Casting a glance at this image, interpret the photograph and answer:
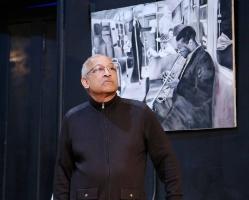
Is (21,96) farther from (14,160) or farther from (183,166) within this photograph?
(183,166)

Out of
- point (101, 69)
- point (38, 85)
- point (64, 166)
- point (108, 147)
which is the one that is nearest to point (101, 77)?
point (101, 69)

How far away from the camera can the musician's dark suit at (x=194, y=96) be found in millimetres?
3152

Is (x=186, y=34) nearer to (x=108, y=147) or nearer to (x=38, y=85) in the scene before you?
(x=108, y=147)

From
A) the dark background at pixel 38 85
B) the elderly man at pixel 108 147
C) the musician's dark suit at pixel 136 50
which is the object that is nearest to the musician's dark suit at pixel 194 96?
the musician's dark suit at pixel 136 50

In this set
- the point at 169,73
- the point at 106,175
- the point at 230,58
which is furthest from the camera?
the point at 169,73

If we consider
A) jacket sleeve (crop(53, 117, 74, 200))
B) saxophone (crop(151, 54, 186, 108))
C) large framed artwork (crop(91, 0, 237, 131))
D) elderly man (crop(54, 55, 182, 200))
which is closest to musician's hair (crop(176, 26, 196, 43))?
large framed artwork (crop(91, 0, 237, 131))

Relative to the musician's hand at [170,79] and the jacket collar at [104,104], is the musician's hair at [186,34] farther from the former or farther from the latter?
the jacket collar at [104,104]

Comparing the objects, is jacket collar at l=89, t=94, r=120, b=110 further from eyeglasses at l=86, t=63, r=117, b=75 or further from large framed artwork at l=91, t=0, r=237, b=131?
large framed artwork at l=91, t=0, r=237, b=131

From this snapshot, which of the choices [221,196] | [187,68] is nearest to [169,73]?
[187,68]

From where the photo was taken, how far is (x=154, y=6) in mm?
3422

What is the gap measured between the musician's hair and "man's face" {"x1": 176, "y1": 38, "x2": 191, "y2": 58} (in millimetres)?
19

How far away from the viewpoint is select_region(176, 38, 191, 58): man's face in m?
3.27

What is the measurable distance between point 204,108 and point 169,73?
0.33 meters

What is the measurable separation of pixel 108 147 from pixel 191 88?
38.1 inches
